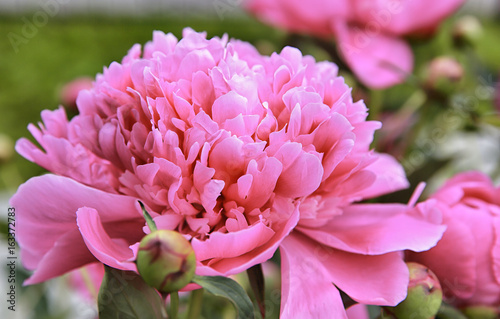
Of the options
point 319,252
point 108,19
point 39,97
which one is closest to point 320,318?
point 319,252

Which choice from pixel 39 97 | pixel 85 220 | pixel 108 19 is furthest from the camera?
pixel 108 19

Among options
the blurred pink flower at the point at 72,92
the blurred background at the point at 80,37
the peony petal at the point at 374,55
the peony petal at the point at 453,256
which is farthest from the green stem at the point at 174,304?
the blurred background at the point at 80,37

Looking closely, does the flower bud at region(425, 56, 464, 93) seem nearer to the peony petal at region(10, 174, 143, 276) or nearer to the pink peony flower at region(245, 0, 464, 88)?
the pink peony flower at region(245, 0, 464, 88)

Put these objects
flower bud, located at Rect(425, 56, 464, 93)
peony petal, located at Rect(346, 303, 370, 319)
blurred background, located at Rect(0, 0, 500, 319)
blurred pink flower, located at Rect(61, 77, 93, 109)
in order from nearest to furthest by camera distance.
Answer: peony petal, located at Rect(346, 303, 370, 319) → flower bud, located at Rect(425, 56, 464, 93) → blurred pink flower, located at Rect(61, 77, 93, 109) → blurred background, located at Rect(0, 0, 500, 319)

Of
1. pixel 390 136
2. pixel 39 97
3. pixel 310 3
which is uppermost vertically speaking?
pixel 310 3

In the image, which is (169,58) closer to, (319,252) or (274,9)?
(319,252)

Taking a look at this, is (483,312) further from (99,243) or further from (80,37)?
(80,37)

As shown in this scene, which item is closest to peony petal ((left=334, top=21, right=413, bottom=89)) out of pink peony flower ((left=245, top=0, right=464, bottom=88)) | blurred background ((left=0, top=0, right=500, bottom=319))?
pink peony flower ((left=245, top=0, right=464, bottom=88))
